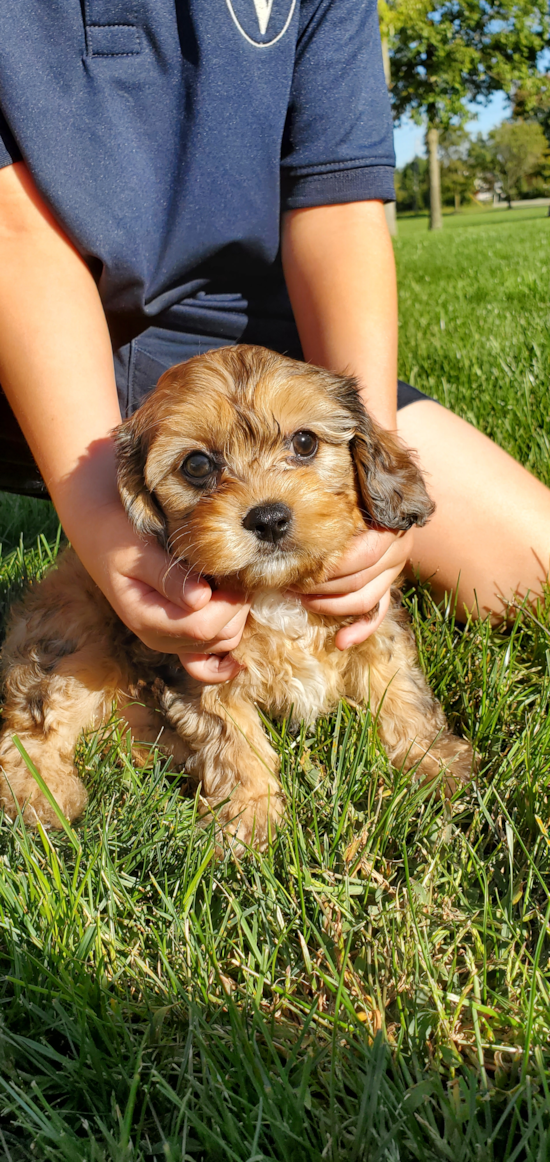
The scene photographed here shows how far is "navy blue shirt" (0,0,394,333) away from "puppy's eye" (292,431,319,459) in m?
0.88

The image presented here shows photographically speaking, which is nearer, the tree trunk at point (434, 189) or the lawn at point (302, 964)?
the lawn at point (302, 964)

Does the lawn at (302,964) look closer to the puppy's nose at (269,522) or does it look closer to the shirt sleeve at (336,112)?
the puppy's nose at (269,522)

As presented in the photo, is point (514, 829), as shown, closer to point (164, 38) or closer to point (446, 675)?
point (446, 675)

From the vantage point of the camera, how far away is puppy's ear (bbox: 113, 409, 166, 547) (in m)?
2.13

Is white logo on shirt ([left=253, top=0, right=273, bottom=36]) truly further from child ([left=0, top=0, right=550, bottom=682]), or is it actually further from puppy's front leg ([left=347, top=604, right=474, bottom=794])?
puppy's front leg ([left=347, top=604, right=474, bottom=794])

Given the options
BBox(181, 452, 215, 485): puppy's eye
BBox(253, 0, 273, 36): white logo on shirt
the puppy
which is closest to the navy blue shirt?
BBox(253, 0, 273, 36): white logo on shirt

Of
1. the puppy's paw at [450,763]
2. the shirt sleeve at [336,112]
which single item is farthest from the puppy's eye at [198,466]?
the shirt sleeve at [336,112]

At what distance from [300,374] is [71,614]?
1.05m

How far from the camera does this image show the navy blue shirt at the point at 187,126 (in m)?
2.41

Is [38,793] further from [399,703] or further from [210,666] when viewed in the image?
[399,703]

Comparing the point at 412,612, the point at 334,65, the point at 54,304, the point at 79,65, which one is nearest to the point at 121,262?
the point at 54,304

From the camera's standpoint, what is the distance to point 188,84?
2691 mm

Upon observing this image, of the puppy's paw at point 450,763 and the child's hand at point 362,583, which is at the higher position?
the child's hand at point 362,583

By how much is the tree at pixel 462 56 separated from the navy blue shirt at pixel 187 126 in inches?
1257
